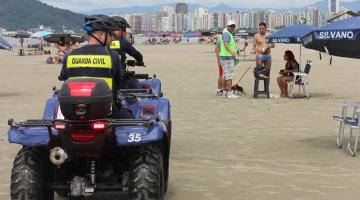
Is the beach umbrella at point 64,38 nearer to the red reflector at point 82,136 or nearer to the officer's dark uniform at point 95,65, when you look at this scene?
the officer's dark uniform at point 95,65

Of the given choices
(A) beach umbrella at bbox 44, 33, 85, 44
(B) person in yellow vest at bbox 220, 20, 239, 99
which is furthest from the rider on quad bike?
(A) beach umbrella at bbox 44, 33, 85, 44

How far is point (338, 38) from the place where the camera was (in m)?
6.83

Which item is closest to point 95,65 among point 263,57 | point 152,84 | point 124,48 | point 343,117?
point 124,48

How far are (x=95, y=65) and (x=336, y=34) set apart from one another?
11.5 feet

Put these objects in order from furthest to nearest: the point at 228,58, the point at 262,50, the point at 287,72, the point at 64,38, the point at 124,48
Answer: the point at 64,38 < the point at 287,72 < the point at 262,50 < the point at 228,58 < the point at 124,48

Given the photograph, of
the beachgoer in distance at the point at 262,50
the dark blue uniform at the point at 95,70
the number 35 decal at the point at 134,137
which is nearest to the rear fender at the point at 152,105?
the dark blue uniform at the point at 95,70

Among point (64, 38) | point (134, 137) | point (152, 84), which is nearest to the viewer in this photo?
point (134, 137)

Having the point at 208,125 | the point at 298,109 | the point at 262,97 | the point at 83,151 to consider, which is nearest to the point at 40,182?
the point at 83,151

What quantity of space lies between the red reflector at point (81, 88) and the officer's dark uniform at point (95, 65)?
1.05ft

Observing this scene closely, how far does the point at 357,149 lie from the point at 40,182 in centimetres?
476

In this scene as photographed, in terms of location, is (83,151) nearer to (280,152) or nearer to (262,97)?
(280,152)

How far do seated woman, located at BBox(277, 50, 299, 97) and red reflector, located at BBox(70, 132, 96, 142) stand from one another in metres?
10.3

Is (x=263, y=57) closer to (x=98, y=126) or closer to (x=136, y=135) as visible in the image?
(x=136, y=135)

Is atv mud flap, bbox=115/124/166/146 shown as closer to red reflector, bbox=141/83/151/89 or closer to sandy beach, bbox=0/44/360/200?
sandy beach, bbox=0/44/360/200
